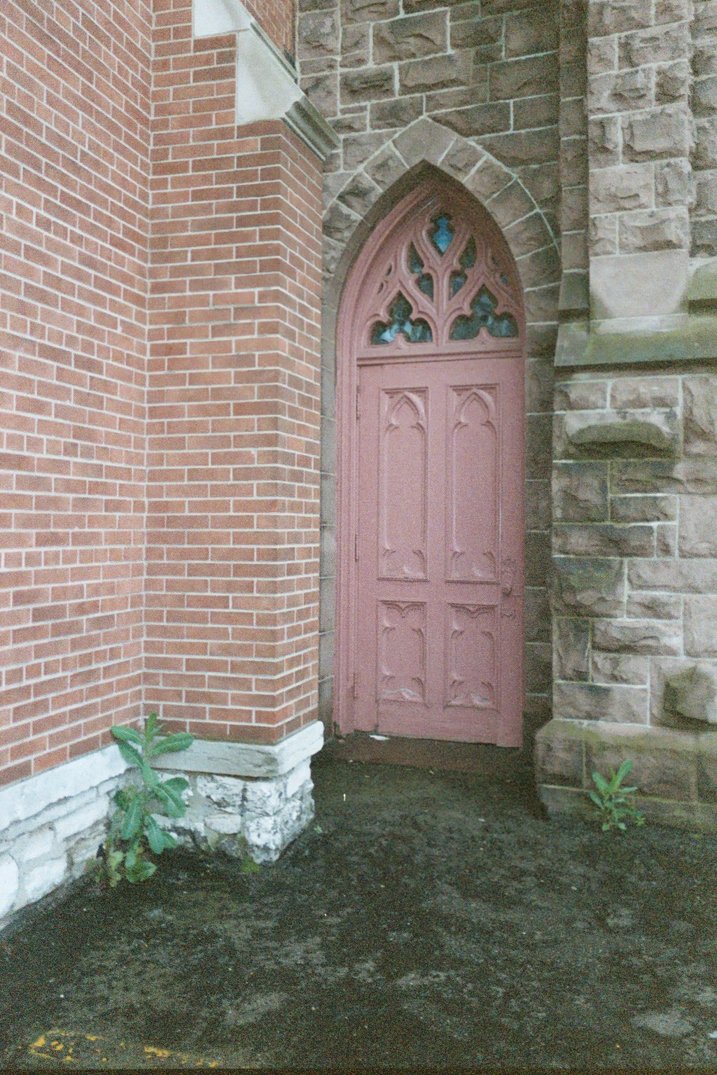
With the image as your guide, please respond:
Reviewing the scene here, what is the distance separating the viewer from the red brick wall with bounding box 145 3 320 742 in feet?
13.3

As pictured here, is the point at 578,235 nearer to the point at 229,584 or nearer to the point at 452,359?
the point at 452,359

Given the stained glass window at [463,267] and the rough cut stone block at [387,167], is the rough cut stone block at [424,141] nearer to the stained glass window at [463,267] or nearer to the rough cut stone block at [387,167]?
the rough cut stone block at [387,167]

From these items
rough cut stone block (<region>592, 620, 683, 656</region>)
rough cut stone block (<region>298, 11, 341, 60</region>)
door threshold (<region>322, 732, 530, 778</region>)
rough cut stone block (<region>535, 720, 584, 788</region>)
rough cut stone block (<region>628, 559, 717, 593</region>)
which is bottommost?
door threshold (<region>322, 732, 530, 778</region>)

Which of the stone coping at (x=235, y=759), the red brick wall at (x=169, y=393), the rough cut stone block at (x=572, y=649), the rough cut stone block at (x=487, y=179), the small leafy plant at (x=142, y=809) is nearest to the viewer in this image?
the red brick wall at (x=169, y=393)

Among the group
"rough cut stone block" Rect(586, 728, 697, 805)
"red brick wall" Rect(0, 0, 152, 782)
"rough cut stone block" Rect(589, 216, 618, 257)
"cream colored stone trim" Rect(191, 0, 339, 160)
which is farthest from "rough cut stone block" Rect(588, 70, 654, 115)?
"rough cut stone block" Rect(586, 728, 697, 805)

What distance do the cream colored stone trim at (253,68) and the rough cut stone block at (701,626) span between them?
3156 mm

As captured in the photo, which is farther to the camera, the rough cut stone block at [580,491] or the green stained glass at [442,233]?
the green stained glass at [442,233]

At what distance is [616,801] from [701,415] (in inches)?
78.5

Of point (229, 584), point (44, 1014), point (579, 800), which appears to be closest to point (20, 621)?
point (229, 584)

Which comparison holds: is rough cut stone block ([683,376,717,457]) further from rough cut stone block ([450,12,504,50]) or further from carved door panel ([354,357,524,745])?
rough cut stone block ([450,12,504,50])

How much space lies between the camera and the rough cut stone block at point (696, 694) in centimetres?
415

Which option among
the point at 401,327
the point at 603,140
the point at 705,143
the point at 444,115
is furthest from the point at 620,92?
the point at 401,327

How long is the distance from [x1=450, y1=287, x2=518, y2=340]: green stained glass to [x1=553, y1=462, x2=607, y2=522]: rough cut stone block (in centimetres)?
135

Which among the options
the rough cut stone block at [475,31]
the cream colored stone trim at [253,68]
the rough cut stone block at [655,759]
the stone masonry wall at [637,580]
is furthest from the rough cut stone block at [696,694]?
the rough cut stone block at [475,31]
